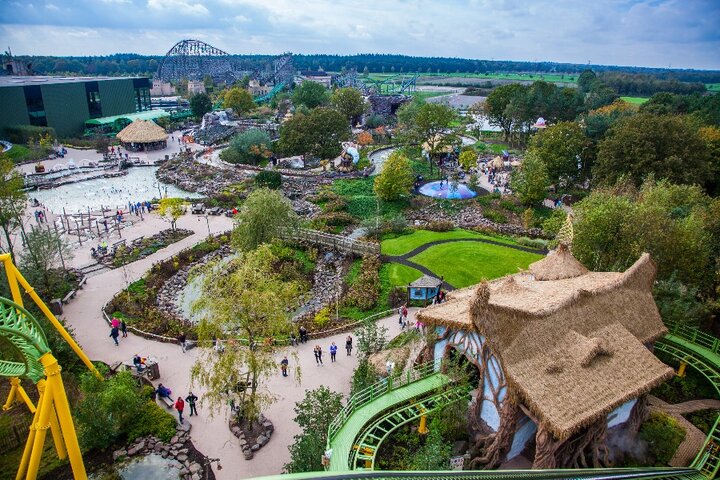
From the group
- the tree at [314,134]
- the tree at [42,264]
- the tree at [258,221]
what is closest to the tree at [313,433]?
the tree at [258,221]

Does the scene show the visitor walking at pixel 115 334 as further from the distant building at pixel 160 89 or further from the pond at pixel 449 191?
the distant building at pixel 160 89

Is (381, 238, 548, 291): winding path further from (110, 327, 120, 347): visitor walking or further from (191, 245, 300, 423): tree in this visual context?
(110, 327, 120, 347): visitor walking

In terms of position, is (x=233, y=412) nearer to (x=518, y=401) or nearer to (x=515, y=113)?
(x=518, y=401)

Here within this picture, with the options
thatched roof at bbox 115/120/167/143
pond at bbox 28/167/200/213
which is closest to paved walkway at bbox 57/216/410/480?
pond at bbox 28/167/200/213

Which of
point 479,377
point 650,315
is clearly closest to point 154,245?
point 479,377

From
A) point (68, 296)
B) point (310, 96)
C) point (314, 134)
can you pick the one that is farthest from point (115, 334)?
point (310, 96)
